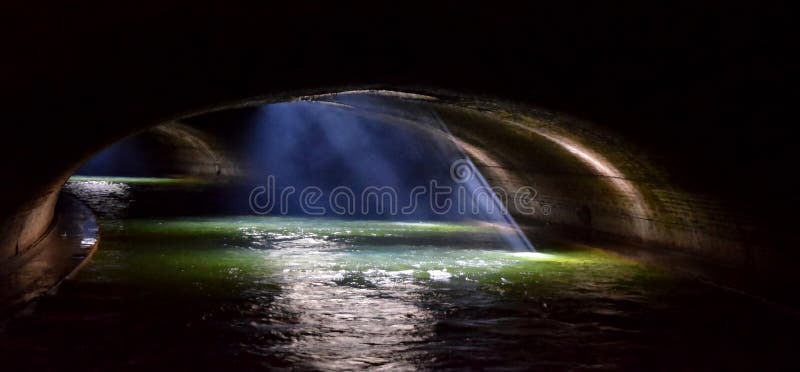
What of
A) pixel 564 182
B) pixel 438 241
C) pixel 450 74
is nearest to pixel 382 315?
pixel 450 74

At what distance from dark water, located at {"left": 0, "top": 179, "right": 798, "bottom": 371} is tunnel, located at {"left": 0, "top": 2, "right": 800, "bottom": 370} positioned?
0.14 feet

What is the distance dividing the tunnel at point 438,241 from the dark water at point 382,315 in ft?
0.14

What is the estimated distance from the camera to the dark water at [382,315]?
7.07 m

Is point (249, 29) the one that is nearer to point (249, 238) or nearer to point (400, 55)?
point (400, 55)

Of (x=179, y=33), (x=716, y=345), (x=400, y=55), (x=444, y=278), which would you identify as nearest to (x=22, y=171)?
(x=179, y=33)

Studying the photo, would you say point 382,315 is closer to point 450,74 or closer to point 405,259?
point 450,74

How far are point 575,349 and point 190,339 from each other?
10.3 feet

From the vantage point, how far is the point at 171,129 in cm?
3497

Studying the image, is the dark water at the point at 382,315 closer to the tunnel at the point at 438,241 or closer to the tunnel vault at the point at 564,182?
the tunnel at the point at 438,241

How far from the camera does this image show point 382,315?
8.94 meters

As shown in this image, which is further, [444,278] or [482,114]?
[482,114]

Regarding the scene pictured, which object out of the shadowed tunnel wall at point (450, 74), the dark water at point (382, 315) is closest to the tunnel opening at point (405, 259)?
the dark water at point (382, 315)

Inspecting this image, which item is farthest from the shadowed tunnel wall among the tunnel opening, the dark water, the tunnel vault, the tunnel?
the dark water

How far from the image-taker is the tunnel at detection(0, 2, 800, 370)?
287 inches
